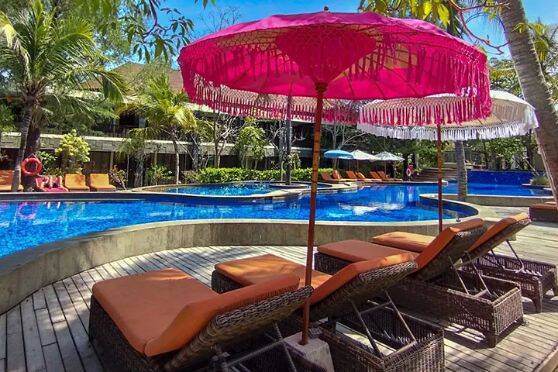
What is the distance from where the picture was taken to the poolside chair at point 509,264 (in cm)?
397

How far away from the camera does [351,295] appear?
2.55m

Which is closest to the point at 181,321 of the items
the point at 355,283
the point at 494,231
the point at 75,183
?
the point at 355,283

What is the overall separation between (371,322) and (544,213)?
9.39 metres

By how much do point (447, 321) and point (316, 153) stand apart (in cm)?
235

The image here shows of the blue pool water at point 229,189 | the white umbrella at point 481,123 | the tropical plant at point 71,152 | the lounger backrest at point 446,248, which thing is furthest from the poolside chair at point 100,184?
the lounger backrest at point 446,248

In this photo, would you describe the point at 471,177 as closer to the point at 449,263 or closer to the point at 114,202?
the point at 114,202

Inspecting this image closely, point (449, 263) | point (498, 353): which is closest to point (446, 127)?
point (449, 263)

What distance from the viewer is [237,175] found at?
76.3ft

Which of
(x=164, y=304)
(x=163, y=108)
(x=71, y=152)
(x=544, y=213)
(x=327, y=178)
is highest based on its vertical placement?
(x=163, y=108)

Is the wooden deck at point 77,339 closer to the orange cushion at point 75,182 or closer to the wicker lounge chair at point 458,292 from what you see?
the wicker lounge chair at point 458,292

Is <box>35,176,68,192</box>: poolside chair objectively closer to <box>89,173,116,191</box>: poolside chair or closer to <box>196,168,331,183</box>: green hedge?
<box>89,173,116,191</box>: poolside chair

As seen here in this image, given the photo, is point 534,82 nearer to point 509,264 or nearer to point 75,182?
point 509,264

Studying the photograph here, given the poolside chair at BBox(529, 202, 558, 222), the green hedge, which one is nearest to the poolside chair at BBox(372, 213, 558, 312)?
the poolside chair at BBox(529, 202, 558, 222)

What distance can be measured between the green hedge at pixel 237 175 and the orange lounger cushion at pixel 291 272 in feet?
58.9
